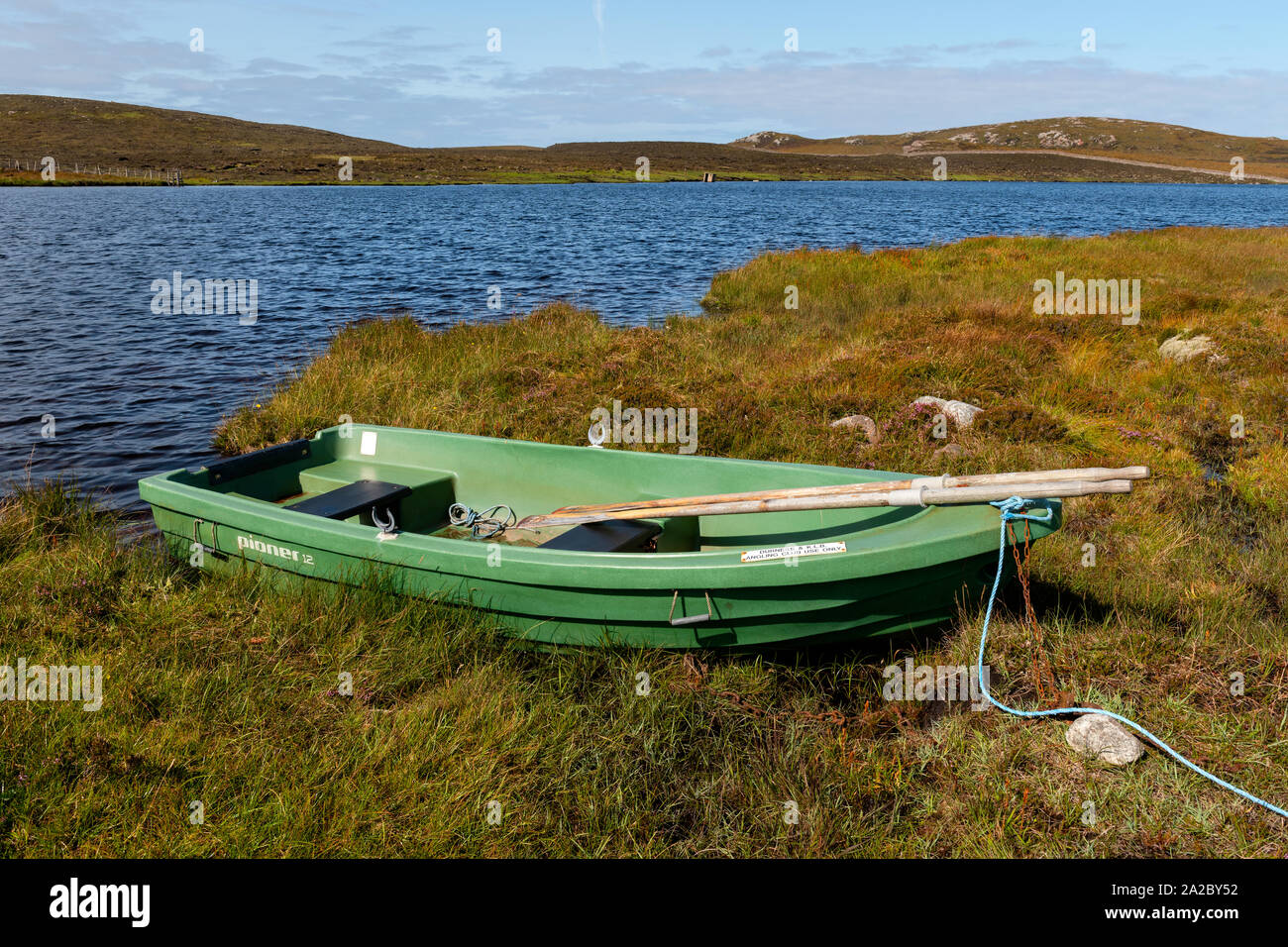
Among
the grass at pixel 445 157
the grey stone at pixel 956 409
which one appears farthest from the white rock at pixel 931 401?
the grass at pixel 445 157

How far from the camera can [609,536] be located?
5.88 meters

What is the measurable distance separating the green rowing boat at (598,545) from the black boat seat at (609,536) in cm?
2

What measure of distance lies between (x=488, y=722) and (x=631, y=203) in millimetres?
72723

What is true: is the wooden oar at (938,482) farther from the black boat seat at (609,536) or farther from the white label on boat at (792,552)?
the white label on boat at (792,552)

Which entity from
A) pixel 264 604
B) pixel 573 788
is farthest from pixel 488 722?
pixel 264 604

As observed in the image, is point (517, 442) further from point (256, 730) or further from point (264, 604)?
point (256, 730)

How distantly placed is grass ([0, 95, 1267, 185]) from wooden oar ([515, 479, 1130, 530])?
324 ft

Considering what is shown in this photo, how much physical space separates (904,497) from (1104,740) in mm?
1596
